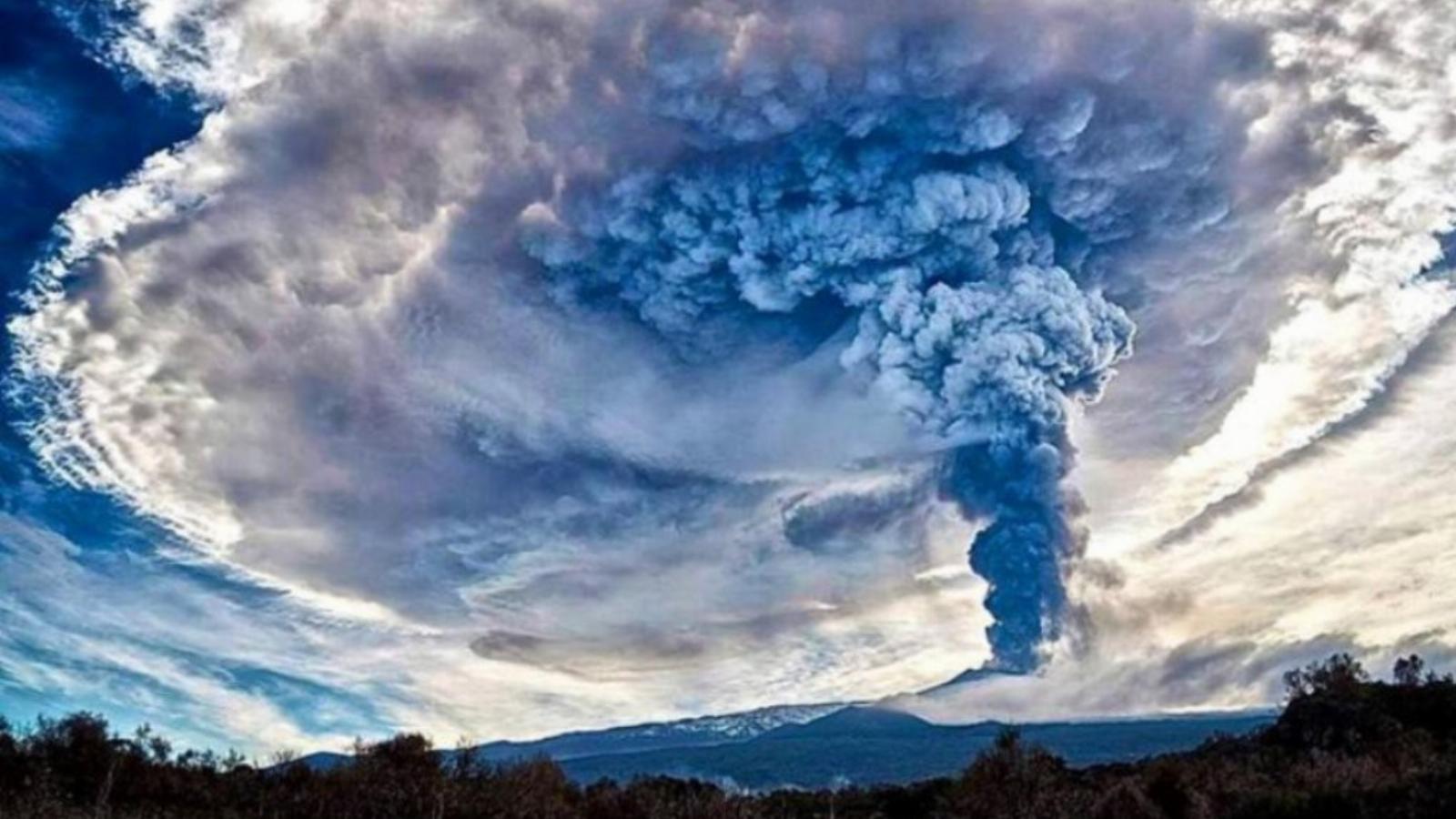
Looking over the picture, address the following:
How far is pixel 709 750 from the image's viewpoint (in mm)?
146625

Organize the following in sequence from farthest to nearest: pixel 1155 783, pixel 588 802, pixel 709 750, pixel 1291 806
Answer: pixel 709 750
pixel 588 802
pixel 1155 783
pixel 1291 806

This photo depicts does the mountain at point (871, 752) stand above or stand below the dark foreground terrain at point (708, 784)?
above

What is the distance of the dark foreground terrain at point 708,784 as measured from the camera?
2334cm

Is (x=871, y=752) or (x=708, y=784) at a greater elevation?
(x=871, y=752)

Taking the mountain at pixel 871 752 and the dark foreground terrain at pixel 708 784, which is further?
the mountain at pixel 871 752

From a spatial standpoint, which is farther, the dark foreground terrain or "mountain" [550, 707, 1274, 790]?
"mountain" [550, 707, 1274, 790]

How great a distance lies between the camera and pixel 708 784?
37.0 meters

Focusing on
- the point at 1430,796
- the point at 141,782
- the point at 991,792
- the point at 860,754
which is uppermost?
the point at 860,754

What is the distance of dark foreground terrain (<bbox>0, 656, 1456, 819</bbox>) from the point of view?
23344 mm

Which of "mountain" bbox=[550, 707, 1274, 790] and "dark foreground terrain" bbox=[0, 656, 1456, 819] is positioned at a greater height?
"mountain" bbox=[550, 707, 1274, 790]

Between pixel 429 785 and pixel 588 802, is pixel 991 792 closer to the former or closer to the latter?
pixel 588 802

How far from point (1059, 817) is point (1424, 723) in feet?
62.6

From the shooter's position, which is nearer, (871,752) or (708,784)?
(708,784)

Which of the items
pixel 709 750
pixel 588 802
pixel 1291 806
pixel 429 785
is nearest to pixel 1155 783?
pixel 1291 806
